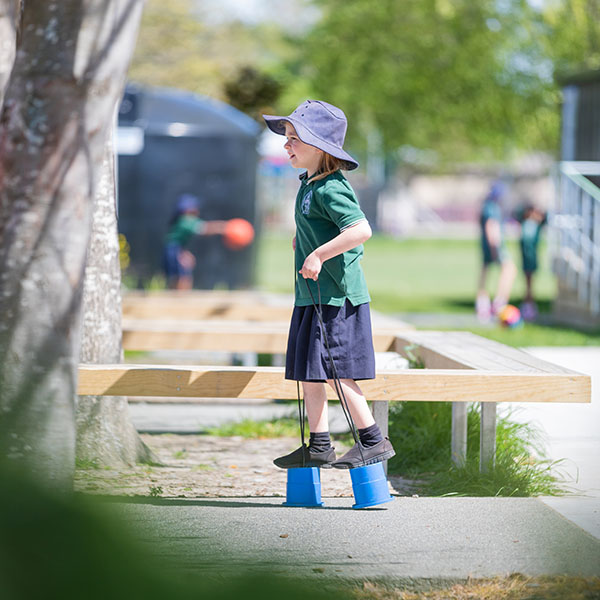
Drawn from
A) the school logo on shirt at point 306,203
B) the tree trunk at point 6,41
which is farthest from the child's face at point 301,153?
the tree trunk at point 6,41

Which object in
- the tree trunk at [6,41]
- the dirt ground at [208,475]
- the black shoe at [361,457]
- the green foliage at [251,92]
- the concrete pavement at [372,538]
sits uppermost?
the green foliage at [251,92]

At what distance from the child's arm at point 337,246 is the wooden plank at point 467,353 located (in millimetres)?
1212

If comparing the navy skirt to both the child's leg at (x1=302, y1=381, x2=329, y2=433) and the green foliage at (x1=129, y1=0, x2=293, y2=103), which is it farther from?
the green foliage at (x1=129, y1=0, x2=293, y2=103)

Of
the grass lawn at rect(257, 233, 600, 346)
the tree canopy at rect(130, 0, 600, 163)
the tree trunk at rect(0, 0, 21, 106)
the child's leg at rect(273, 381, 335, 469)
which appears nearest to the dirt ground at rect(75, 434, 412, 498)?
the child's leg at rect(273, 381, 335, 469)

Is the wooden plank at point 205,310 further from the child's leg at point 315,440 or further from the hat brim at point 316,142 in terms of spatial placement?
the hat brim at point 316,142

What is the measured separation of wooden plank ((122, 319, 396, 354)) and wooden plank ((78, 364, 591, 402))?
1.84 m

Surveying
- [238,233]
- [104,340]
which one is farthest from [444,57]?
[104,340]

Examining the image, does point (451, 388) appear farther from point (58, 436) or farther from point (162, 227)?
point (162, 227)

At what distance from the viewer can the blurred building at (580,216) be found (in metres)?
15.0

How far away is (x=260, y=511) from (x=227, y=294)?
20.6 ft

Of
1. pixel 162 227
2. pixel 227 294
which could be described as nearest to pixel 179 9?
pixel 162 227

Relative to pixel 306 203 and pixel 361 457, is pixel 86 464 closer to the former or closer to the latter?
pixel 361 457

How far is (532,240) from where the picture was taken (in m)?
16.2

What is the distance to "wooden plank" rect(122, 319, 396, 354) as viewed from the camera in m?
7.01
